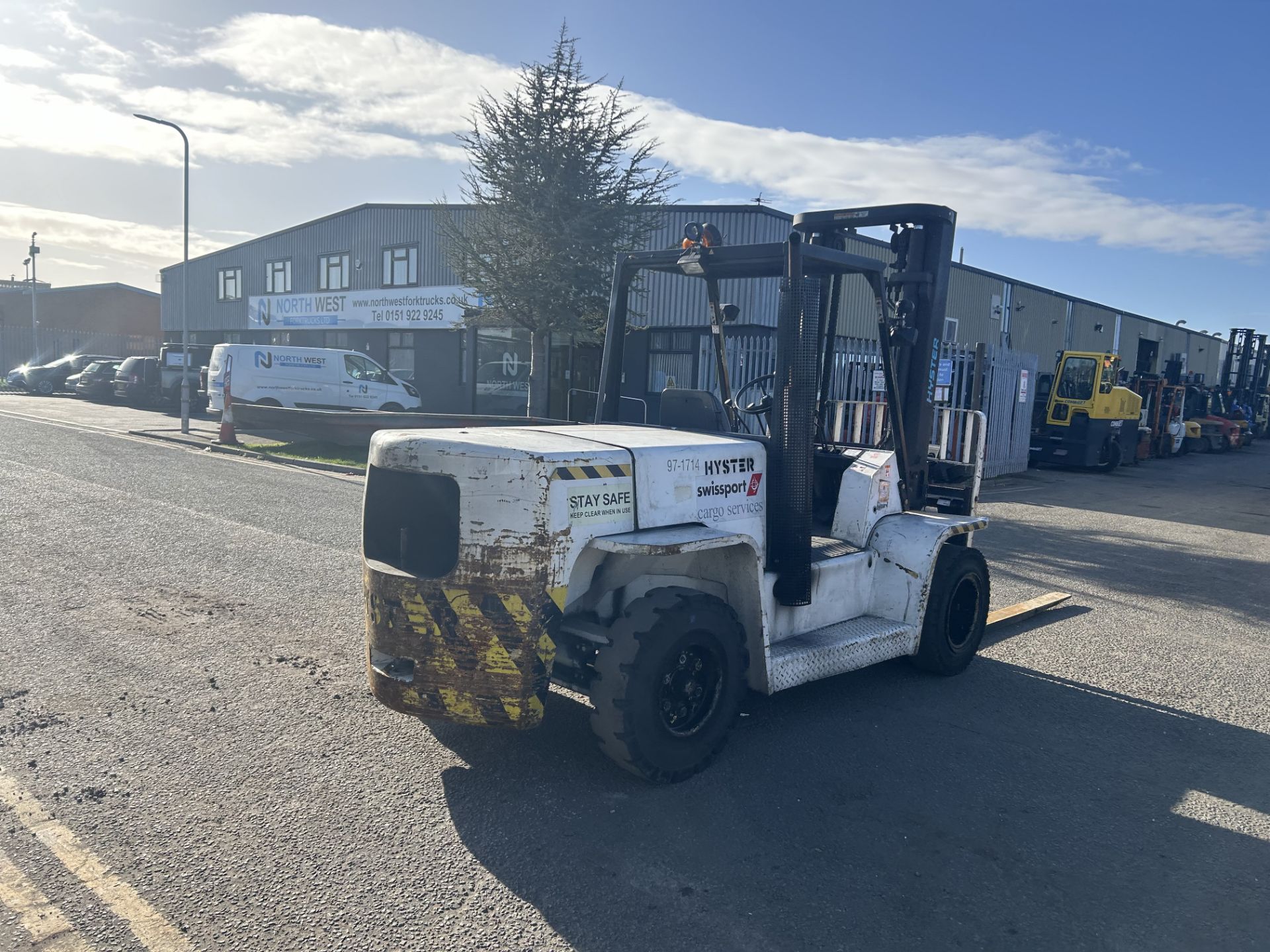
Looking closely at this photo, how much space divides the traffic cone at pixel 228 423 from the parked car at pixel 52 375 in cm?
2110

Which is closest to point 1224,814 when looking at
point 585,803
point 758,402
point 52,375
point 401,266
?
point 585,803

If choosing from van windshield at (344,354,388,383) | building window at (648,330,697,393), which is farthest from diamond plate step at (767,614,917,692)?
van windshield at (344,354,388,383)

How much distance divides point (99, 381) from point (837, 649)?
3330 cm

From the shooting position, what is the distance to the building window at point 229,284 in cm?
3775

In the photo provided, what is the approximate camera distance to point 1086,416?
73.8 feet

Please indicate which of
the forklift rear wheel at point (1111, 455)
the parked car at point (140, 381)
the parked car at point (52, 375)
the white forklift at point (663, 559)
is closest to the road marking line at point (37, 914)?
the white forklift at point (663, 559)

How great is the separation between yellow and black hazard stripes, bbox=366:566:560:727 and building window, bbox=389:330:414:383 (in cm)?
2713

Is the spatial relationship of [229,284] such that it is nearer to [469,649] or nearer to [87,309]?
[87,309]

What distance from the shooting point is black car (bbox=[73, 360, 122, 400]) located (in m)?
31.9

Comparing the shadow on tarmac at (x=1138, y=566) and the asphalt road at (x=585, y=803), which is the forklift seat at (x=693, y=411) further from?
the shadow on tarmac at (x=1138, y=566)

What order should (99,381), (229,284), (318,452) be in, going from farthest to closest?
(229,284), (99,381), (318,452)

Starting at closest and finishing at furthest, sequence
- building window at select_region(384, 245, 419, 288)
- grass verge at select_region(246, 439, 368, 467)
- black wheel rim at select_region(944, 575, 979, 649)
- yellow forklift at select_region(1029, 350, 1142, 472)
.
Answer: black wheel rim at select_region(944, 575, 979, 649)
grass verge at select_region(246, 439, 368, 467)
yellow forklift at select_region(1029, 350, 1142, 472)
building window at select_region(384, 245, 419, 288)

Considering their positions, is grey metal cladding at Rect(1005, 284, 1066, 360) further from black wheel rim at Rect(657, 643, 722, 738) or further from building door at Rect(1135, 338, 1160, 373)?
black wheel rim at Rect(657, 643, 722, 738)

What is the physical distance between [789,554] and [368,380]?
19.9 m
